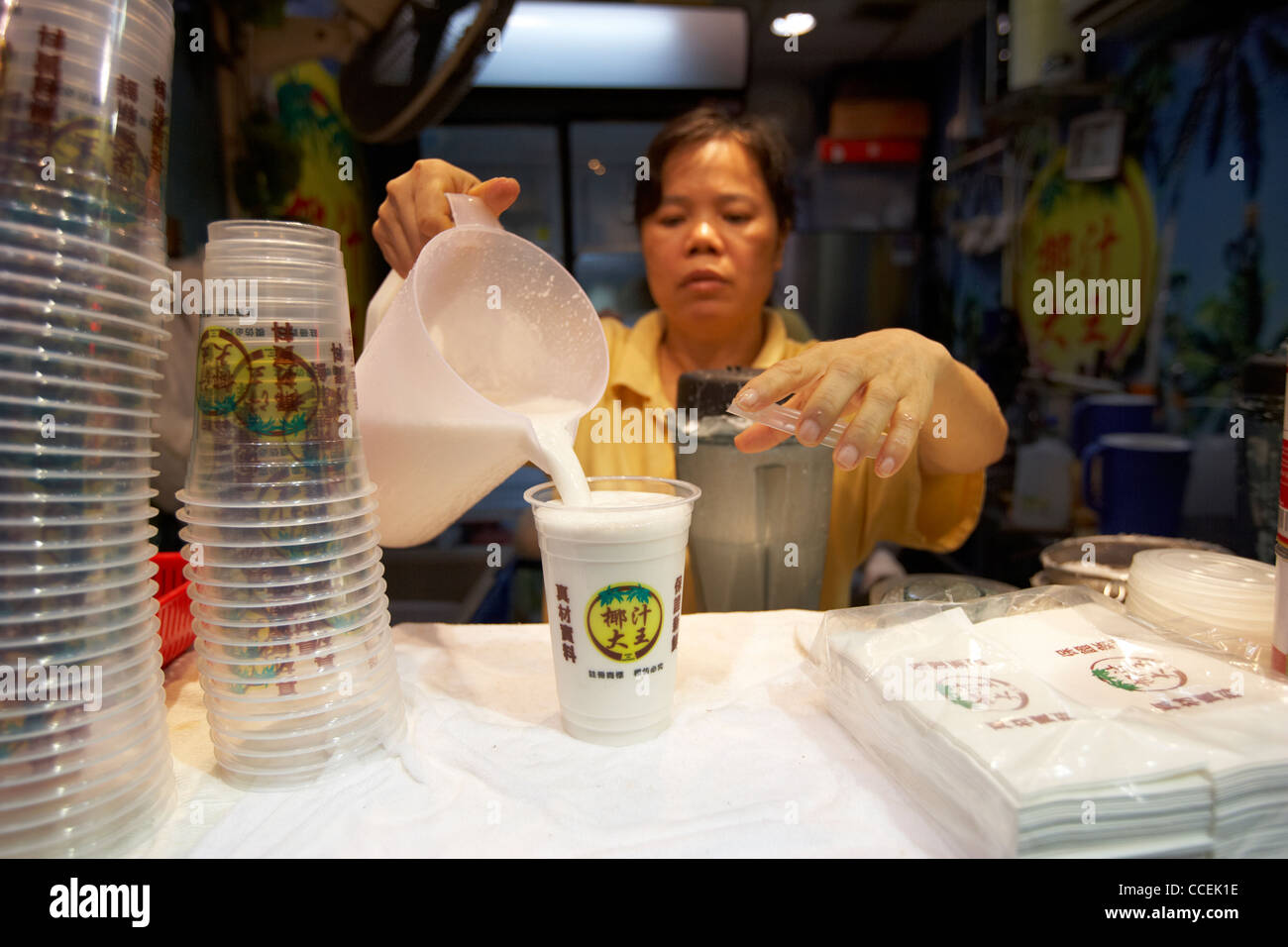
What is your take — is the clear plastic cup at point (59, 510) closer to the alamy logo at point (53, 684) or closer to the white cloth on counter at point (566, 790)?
the alamy logo at point (53, 684)

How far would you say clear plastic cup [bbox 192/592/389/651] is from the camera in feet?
2.24

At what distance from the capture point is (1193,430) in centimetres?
217

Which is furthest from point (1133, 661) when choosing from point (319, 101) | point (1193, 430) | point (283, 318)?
point (319, 101)

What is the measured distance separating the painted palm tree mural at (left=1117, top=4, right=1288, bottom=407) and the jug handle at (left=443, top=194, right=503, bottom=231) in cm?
196

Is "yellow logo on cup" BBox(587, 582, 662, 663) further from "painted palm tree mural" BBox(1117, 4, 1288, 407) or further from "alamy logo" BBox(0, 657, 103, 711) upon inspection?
"painted palm tree mural" BBox(1117, 4, 1288, 407)

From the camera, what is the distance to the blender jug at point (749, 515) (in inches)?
46.3

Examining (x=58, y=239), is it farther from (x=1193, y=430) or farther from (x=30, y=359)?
(x=1193, y=430)

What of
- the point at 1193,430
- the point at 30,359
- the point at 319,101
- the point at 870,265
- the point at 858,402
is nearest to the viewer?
the point at 30,359

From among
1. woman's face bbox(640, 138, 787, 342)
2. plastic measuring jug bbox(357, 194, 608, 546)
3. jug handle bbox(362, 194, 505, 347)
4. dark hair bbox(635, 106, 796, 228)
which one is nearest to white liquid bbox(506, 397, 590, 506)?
plastic measuring jug bbox(357, 194, 608, 546)

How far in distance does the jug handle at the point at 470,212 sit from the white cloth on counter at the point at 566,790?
563 mm

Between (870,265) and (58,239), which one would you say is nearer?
(58,239)

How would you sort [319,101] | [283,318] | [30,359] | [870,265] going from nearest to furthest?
[30,359], [283,318], [319,101], [870,265]

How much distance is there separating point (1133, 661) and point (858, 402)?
1.31 feet
